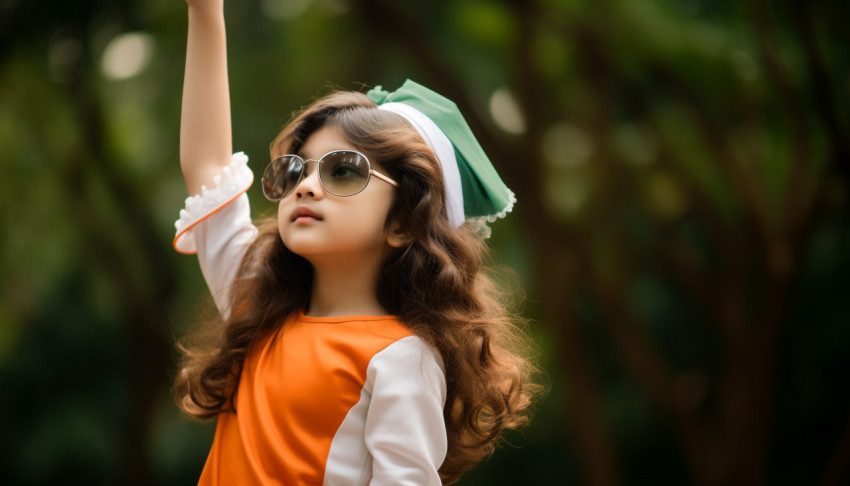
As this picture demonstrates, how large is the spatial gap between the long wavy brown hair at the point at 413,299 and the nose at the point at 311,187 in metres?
0.12

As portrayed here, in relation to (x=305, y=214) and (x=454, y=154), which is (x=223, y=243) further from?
(x=454, y=154)

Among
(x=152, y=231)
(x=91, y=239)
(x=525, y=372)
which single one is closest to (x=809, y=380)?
(x=152, y=231)

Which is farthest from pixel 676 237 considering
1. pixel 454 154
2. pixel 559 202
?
pixel 454 154

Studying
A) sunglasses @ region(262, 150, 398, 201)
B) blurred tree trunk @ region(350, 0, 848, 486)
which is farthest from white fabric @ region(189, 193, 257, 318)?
blurred tree trunk @ region(350, 0, 848, 486)

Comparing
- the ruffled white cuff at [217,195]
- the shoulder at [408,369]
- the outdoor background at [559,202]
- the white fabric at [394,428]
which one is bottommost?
the outdoor background at [559,202]

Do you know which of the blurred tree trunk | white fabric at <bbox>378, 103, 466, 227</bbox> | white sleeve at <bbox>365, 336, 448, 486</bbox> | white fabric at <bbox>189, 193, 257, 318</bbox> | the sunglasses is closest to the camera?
white sleeve at <bbox>365, 336, 448, 486</bbox>

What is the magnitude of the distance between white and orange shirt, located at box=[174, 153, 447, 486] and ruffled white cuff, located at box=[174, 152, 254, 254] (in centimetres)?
35

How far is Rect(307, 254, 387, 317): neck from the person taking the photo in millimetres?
1997

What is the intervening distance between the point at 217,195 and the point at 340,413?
1.96 ft

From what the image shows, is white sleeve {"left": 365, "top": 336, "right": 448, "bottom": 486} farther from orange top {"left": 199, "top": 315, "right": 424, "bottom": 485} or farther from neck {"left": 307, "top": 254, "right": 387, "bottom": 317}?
neck {"left": 307, "top": 254, "right": 387, "bottom": 317}

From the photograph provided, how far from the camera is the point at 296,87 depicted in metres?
8.14

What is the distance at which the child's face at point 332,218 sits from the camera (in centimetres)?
191

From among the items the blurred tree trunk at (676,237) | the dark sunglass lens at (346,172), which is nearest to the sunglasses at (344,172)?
the dark sunglass lens at (346,172)

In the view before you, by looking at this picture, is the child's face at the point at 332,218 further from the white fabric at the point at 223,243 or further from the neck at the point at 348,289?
the white fabric at the point at 223,243
